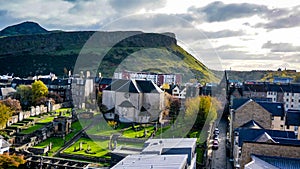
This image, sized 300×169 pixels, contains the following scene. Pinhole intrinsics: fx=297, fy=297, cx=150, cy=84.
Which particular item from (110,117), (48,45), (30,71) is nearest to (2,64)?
(30,71)

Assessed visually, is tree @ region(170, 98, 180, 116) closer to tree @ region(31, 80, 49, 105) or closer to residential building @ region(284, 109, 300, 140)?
residential building @ region(284, 109, 300, 140)

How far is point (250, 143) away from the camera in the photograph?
722 inches

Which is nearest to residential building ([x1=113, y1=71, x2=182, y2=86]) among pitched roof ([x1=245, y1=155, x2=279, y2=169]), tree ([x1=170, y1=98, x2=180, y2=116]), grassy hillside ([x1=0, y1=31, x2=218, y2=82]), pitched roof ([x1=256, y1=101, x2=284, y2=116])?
grassy hillside ([x1=0, y1=31, x2=218, y2=82])

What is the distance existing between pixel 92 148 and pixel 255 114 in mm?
16948

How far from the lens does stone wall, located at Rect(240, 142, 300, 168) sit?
18.0 m

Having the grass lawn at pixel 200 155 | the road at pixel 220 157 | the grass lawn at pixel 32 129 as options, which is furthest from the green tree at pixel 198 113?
the grass lawn at pixel 32 129

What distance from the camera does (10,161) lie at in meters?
24.9

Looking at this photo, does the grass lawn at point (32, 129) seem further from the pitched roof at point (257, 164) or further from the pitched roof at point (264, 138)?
the pitched roof at point (257, 164)

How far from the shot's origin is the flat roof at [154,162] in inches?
655

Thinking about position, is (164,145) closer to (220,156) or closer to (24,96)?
(220,156)

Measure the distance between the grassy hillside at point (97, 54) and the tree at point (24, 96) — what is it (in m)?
43.1

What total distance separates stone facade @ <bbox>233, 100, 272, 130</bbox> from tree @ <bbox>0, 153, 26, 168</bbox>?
819 inches

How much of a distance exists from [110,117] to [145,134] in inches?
384

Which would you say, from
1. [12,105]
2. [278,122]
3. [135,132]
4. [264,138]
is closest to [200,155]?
[264,138]
